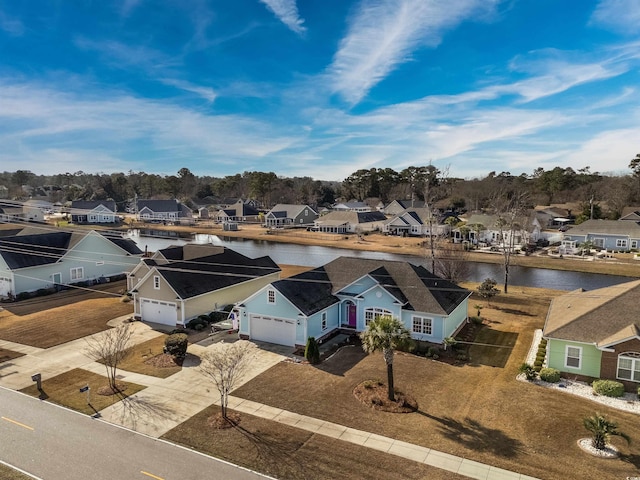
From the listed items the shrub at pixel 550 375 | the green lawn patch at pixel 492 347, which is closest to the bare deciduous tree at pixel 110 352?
the green lawn patch at pixel 492 347

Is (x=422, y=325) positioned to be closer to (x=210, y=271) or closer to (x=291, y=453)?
(x=291, y=453)

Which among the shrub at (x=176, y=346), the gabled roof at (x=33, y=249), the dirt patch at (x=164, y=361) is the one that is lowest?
the dirt patch at (x=164, y=361)

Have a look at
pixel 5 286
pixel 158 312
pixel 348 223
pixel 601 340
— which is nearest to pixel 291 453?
pixel 601 340

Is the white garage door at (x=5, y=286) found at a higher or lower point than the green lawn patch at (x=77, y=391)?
higher

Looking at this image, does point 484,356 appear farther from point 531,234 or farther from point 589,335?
point 531,234

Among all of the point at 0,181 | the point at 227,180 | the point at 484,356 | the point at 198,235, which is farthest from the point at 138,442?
the point at 0,181

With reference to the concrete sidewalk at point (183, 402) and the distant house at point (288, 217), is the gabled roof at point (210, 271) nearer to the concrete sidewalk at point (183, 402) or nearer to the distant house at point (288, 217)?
the concrete sidewalk at point (183, 402)
